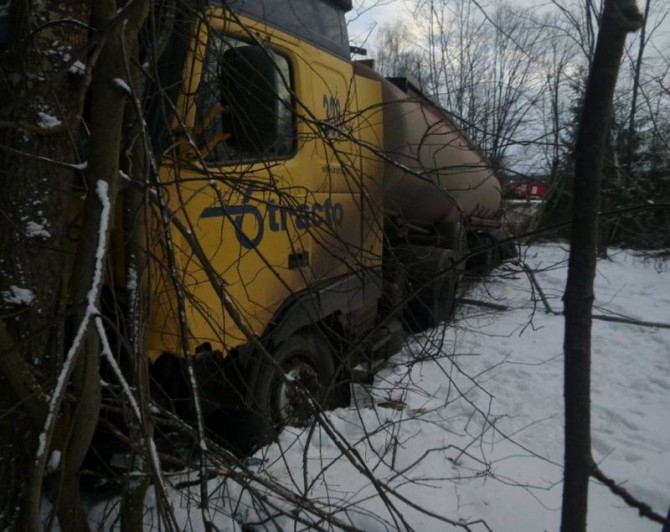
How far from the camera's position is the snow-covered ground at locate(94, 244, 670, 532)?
2.39 metres

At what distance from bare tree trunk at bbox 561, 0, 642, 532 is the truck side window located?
66.4 inches

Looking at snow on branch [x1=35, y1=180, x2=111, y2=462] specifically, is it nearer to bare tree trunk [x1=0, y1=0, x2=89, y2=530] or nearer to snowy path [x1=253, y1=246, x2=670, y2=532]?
bare tree trunk [x1=0, y1=0, x2=89, y2=530]

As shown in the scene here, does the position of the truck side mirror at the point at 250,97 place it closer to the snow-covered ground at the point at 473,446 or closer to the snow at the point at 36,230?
the snow at the point at 36,230

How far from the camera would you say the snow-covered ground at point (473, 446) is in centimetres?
239

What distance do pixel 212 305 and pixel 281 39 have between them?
1503 millimetres

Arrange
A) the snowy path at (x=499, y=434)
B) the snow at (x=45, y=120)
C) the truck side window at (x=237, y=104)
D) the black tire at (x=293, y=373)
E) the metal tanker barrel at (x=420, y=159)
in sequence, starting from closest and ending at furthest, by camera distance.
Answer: the snow at (x=45, y=120) → the truck side window at (x=237, y=104) → the snowy path at (x=499, y=434) → the black tire at (x=293, y=373) → the metal tanker barrel at (x=420, y=159)

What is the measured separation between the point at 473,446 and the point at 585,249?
9.91 feet

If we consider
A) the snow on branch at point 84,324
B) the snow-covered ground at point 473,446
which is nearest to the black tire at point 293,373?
the snow-covered ground at point 473,446

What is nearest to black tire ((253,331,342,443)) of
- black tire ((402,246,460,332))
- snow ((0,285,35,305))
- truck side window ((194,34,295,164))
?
black tire ((402,246,460,332))

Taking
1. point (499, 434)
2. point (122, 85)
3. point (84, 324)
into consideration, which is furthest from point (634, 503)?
point (499, 434)

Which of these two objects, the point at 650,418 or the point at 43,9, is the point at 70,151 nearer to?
the point at 43,9

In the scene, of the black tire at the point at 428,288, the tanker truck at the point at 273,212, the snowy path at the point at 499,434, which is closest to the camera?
the tanker truck at the point at 273,212

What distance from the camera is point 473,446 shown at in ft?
11.5

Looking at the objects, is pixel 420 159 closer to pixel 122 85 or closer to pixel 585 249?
pixel 122 85
